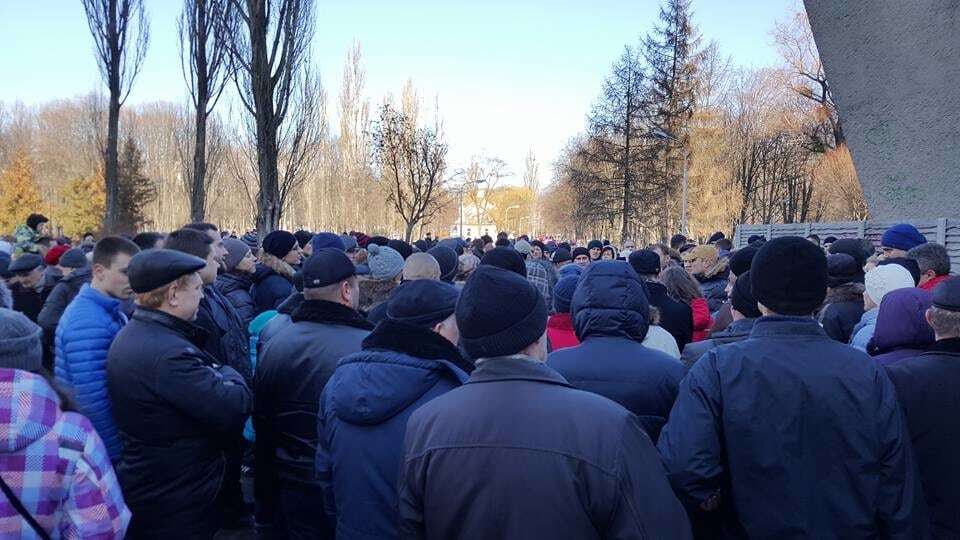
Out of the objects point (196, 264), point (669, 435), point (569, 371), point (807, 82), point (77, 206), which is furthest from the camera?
point (77, 206)

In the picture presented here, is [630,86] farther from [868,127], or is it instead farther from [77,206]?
[77,206]

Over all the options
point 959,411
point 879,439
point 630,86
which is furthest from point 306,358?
point 630,86

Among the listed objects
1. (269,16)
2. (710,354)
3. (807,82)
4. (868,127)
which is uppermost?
(807,82)

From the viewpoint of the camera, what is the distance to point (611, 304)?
302 centimetres

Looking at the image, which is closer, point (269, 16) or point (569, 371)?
point (569, 371)

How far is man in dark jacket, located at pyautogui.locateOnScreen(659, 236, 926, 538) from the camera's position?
2.23 meters

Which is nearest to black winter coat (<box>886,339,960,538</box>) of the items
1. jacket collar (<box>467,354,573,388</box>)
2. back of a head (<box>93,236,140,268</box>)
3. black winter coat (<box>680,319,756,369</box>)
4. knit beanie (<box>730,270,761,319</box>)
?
black winter coat (<box>680,319,756,369</box>)

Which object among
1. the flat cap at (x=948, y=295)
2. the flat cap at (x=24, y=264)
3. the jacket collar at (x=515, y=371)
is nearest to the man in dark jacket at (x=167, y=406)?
the jacket collar at (x=515, y=371)

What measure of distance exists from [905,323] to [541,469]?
80.5 inches

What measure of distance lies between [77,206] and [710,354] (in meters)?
49.2

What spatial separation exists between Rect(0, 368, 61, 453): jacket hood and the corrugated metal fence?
35.0 feet

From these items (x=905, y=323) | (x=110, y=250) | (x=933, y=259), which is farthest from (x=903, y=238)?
Result: (x=110, y=250)

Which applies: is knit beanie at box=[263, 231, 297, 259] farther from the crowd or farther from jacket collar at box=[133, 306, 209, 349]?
jacket collar at box=[133, 306, 209, 349]

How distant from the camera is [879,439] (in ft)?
7.35
